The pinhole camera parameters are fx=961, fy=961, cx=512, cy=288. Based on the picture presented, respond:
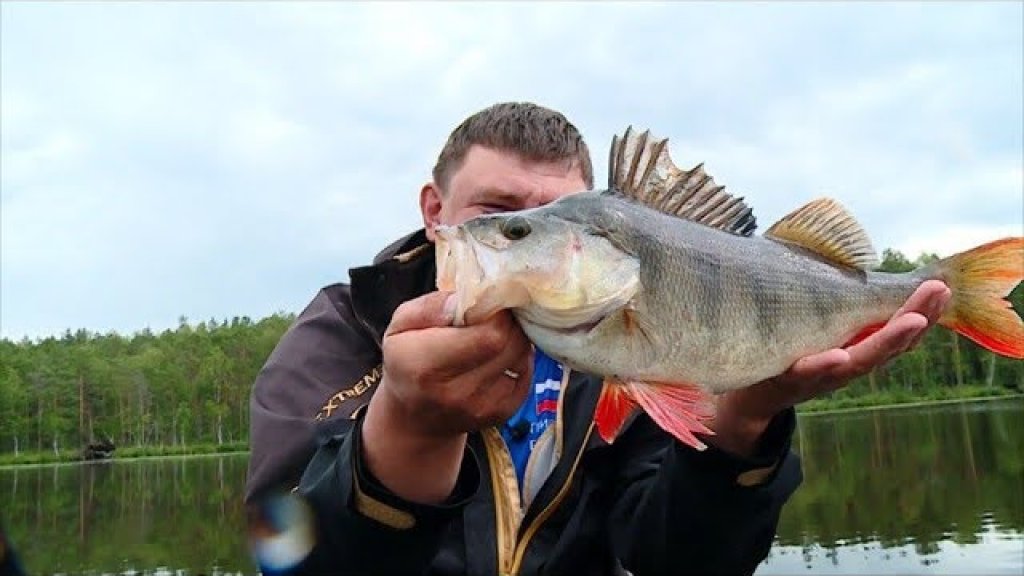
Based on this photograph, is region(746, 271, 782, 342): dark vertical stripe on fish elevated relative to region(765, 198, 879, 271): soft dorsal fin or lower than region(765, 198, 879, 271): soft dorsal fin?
lower

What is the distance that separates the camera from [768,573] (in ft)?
50.3

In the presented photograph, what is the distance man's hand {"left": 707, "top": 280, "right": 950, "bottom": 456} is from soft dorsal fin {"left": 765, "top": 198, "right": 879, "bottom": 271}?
26 centimetres

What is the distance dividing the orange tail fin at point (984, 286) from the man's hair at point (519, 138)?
1.67 m

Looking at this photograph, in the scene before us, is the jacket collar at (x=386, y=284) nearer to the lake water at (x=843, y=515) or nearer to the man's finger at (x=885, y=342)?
the man's finger at (x=885, y=342)

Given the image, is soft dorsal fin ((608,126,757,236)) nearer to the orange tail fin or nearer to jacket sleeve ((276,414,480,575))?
the orange tail fin

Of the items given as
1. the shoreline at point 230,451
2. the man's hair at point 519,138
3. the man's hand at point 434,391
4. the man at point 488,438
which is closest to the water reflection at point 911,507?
the man at point 488,438

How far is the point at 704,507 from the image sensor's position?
11.3 feet

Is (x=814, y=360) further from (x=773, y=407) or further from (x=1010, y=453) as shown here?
(x=1010, y=453)

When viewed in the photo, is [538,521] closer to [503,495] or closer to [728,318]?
[503,495]

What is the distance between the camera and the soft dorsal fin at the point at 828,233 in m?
3.37

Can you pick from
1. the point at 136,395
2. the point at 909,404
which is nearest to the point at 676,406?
the point at 909,404

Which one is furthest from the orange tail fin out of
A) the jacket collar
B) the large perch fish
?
the jacket collar

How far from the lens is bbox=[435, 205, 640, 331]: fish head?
2549mm

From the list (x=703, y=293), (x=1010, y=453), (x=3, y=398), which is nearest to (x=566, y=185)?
(x=703, y=293)
